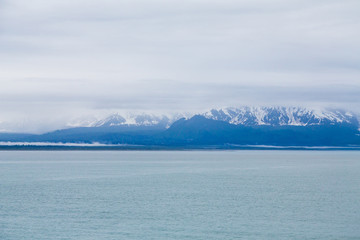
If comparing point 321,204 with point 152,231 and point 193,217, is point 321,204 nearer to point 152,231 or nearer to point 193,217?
point 193,217

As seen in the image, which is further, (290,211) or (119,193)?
(119,193)

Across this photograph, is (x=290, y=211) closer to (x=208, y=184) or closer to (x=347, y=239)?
(x=347, y=239)

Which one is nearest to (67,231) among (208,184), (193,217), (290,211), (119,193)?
(193,217)

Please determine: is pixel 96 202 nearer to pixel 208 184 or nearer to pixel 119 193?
pixel 119 193

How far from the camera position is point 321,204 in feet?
173

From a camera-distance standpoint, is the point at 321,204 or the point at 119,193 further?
the point at 119,193

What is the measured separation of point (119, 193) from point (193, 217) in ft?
59.0

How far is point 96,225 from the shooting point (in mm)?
41375

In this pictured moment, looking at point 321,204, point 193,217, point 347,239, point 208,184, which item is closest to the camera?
point 347,239

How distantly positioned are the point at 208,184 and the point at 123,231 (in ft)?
113

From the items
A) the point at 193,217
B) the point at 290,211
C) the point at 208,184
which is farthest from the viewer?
the point at 208,184

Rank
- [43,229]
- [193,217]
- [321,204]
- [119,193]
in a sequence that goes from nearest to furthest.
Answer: [43,229]
[193,217]
[321,204]
[119,193]

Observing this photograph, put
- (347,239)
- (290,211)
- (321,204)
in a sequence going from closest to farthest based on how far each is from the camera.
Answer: (347,239), (290,211), (321,204)

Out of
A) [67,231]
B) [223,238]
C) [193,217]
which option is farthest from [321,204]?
[67,231]
